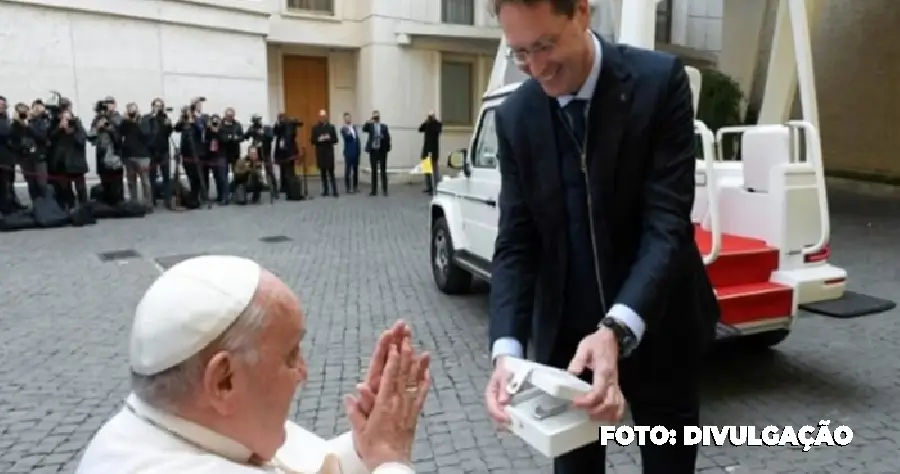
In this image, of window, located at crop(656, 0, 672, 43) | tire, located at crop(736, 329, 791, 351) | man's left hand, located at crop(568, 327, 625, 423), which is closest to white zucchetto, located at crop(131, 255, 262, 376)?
man's left hand, located at crop(568, 327, 625, 423)

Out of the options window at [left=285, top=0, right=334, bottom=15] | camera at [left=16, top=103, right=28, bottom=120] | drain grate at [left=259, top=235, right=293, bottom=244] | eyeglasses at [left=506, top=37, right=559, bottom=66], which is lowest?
drain grate at [left=259, top=235, right=293, bottom=244]

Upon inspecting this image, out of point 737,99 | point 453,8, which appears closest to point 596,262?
point 737,99

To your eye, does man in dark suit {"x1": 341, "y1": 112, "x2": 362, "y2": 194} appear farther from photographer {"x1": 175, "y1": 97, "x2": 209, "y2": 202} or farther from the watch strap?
the watch strap

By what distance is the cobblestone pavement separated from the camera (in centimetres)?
407

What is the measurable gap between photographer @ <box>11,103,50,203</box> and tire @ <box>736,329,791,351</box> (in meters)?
11.3

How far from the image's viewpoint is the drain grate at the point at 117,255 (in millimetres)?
9742

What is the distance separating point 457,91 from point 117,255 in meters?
14.3

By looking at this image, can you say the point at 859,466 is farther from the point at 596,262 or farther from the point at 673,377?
the point at 596,262

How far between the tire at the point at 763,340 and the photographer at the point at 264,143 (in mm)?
12863

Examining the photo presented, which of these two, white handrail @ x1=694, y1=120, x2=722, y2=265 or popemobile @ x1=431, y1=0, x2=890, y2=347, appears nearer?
white handrail @ x1=694, y1=120, x2=722, y2=265

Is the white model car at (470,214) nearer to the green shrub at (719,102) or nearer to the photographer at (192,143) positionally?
the green shrub at (719,102)

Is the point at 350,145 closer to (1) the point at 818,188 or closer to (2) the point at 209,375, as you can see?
(1) the point at 818,188

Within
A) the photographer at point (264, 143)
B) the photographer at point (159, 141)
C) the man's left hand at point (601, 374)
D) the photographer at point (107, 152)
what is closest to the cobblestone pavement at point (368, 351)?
the man's left hand at point (601, 374)

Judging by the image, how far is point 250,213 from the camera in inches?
572
